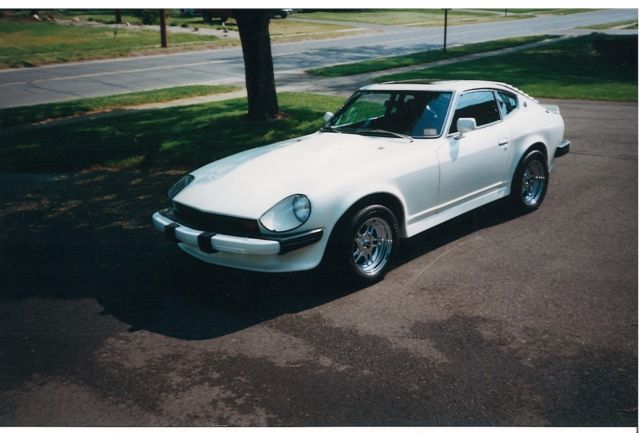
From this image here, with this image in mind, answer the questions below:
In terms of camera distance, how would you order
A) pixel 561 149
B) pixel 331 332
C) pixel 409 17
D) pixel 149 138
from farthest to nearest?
pixel 409 17 → pixel 149 138 → pixel 561 149 → pixel 331 332

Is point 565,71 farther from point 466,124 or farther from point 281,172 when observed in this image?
point 281,172

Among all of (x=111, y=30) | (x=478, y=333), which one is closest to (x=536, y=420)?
(x=478, y=333)

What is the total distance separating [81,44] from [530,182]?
19.8m

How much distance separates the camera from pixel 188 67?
20.0 m

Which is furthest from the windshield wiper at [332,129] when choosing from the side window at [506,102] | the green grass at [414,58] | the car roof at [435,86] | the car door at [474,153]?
the green grass at [414,58]

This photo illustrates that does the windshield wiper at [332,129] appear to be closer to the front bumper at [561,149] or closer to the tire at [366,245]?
the tire at [366,245]

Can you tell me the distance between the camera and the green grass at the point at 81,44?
57.1ft

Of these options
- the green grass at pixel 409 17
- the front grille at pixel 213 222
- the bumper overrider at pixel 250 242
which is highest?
the green grass at pixel 409 17

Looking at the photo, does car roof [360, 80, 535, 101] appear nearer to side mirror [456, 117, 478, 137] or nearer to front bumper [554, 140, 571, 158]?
side mirror [456, 117, 478, 137]

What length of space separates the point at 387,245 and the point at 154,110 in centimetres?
895

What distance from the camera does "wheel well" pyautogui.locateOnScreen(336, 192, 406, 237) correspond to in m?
4.50

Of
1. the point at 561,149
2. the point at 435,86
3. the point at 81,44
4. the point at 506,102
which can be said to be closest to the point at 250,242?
the point at 435,86

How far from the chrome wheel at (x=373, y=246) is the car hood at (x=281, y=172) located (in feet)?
1.33

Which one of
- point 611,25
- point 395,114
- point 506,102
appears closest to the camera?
point 395,114
